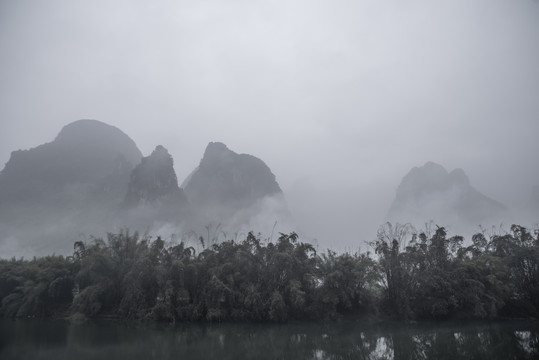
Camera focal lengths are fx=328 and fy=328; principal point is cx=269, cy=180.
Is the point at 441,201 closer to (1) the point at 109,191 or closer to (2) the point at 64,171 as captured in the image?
(1) the point at 109,191

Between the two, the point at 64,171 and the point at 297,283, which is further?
the point at 64,171

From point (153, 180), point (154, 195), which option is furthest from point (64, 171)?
point (154, 195)

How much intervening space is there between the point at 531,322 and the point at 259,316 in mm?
15593

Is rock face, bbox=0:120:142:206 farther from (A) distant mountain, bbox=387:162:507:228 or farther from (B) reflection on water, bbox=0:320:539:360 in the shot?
(A) distant mountain, bbox=387:162:507:228

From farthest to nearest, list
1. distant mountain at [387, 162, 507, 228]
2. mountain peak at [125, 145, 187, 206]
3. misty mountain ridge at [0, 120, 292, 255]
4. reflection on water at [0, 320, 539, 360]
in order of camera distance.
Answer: distant mountain at [387, 162, 507, 228], mountain peak at [125, 145, 187, 206], misty mountain ridge at [0, 120, 292, 255], reflection on water at [0, 320, 539, 360]

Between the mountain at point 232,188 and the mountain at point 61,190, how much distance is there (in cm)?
2719

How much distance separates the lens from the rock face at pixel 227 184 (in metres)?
123

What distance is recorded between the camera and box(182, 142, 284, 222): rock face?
403 feet

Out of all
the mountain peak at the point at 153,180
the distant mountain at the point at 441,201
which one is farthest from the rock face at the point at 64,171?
the distant mountain at the point at 441,201

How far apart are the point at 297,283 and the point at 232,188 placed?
107 m

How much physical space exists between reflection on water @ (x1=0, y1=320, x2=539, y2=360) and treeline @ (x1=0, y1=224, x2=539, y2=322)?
75.9 inches

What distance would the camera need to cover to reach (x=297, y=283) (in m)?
20.7

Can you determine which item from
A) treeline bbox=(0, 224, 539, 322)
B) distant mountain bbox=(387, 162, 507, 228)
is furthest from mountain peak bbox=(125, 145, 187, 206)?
distant mountain bbox=(387, 162, 507, 228)

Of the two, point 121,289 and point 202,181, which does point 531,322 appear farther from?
point 202,181
